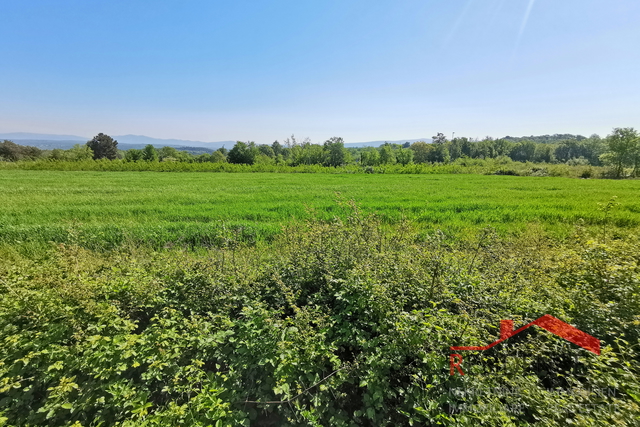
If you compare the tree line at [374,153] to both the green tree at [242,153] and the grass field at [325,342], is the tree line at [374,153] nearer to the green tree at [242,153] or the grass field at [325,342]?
the green tree at [242,153]

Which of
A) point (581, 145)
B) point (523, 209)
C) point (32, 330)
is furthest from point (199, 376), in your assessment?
point (581, 145)

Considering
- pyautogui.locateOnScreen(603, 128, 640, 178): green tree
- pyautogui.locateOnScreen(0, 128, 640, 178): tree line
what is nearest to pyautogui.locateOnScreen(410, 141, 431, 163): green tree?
pyautogui.locateOnScreen(0, 128, 640, 178): tree line

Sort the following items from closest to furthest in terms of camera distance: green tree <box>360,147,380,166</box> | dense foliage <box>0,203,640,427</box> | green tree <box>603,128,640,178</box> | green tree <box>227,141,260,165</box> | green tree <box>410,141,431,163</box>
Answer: dense foliage <box>0,203,640,427</box> → green tree <box>603,128,640,178</box> → green tree <box>227,141,260,165</box> → green tree <box>360,147,380,166</box> → green tree <box>410,141,431,163</box>

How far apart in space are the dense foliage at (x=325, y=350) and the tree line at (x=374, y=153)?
→ 180 ft

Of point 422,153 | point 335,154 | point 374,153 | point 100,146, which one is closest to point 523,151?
point 422,153

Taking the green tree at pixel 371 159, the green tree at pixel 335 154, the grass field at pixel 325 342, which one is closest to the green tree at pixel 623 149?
the green tree at pixel 371 159

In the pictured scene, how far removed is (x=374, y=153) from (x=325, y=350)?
70.4 metres

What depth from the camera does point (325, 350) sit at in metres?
2.44

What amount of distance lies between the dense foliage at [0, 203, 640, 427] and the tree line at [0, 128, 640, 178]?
54755mm

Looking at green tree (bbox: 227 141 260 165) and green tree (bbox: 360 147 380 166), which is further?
green tree (bbox: 360 147 380 166)

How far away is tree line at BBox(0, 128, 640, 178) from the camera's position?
41.6 m

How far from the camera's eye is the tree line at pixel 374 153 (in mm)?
41591

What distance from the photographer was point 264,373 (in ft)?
8.10

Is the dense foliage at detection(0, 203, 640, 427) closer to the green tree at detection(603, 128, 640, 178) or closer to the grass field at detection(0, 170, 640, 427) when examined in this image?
the grass field at detection(0, 170, 640, 427)
